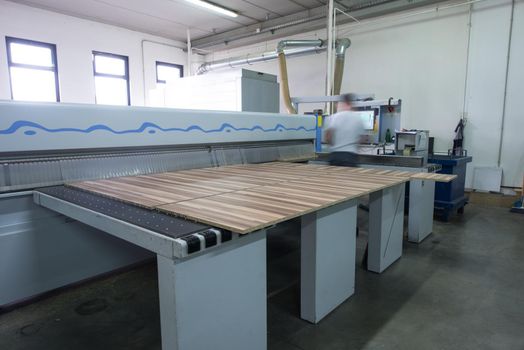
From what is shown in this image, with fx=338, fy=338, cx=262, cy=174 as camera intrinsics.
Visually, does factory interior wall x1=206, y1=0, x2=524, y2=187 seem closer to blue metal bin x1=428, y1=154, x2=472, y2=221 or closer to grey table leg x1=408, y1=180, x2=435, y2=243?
blue metal bin x1=428, y1=154, x2=472, y2=221

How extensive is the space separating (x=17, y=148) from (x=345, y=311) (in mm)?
1944

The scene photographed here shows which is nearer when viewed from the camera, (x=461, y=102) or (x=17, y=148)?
(x=17, y=148)

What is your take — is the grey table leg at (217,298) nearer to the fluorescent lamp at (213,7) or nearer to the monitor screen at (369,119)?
the monitor screen at (369,119)

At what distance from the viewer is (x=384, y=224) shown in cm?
247

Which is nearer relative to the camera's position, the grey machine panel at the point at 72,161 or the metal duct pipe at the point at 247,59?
the grey machine panel at the point at 72,161

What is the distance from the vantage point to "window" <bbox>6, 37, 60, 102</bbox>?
18.4 ft

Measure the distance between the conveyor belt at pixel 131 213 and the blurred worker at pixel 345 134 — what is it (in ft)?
6.85

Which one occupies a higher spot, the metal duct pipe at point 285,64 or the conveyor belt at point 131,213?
the metal duct pipe at point 285,64

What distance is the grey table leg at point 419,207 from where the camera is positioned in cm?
308

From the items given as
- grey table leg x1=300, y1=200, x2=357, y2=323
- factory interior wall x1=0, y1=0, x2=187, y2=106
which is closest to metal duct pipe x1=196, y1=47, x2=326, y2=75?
factory interior wall x1=0, y1=0, x2=187, y2=106

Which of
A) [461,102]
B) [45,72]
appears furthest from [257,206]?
Answer: [45,72]

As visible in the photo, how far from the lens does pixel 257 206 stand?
53.2 inches

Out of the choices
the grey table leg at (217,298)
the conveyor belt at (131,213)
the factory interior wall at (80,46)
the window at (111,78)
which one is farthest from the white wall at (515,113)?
the window at (111,78)

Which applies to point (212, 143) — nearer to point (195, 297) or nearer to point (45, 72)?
point (195, 297)
